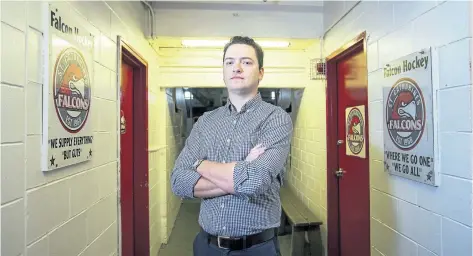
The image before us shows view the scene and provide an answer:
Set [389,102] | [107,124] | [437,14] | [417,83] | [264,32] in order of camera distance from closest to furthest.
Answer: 1. [437,14]
2. [417,83]
3. [389,102]
4. [107,124]
5. [264,32]

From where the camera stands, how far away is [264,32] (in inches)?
113

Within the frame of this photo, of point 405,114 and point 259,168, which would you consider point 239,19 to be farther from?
point 259,168

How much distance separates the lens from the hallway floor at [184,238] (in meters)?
3.47

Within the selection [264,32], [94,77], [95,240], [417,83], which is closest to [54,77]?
[94,77]

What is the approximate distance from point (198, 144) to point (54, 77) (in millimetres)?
659

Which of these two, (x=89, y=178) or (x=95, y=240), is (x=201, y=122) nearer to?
(x=89, y=178)

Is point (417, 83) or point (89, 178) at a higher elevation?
point (417, 83)

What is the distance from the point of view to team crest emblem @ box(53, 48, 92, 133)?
49.3 inches

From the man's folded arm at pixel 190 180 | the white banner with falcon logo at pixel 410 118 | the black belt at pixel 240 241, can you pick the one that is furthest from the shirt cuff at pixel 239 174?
the white banner with falcon logo at pixel 410 118

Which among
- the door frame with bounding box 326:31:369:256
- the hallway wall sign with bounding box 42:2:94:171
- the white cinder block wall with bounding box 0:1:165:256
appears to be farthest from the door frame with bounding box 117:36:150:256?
the door frame with bounding box 326:31:369:256

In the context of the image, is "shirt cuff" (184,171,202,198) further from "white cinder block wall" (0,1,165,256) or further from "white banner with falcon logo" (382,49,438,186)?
"white banner with falcon logo" (382,49,438,186)

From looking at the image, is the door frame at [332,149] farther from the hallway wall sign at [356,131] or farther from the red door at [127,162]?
the red door at [127,162]

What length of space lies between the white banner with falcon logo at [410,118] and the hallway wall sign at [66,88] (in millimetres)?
1607

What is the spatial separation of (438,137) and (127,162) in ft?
7.65
